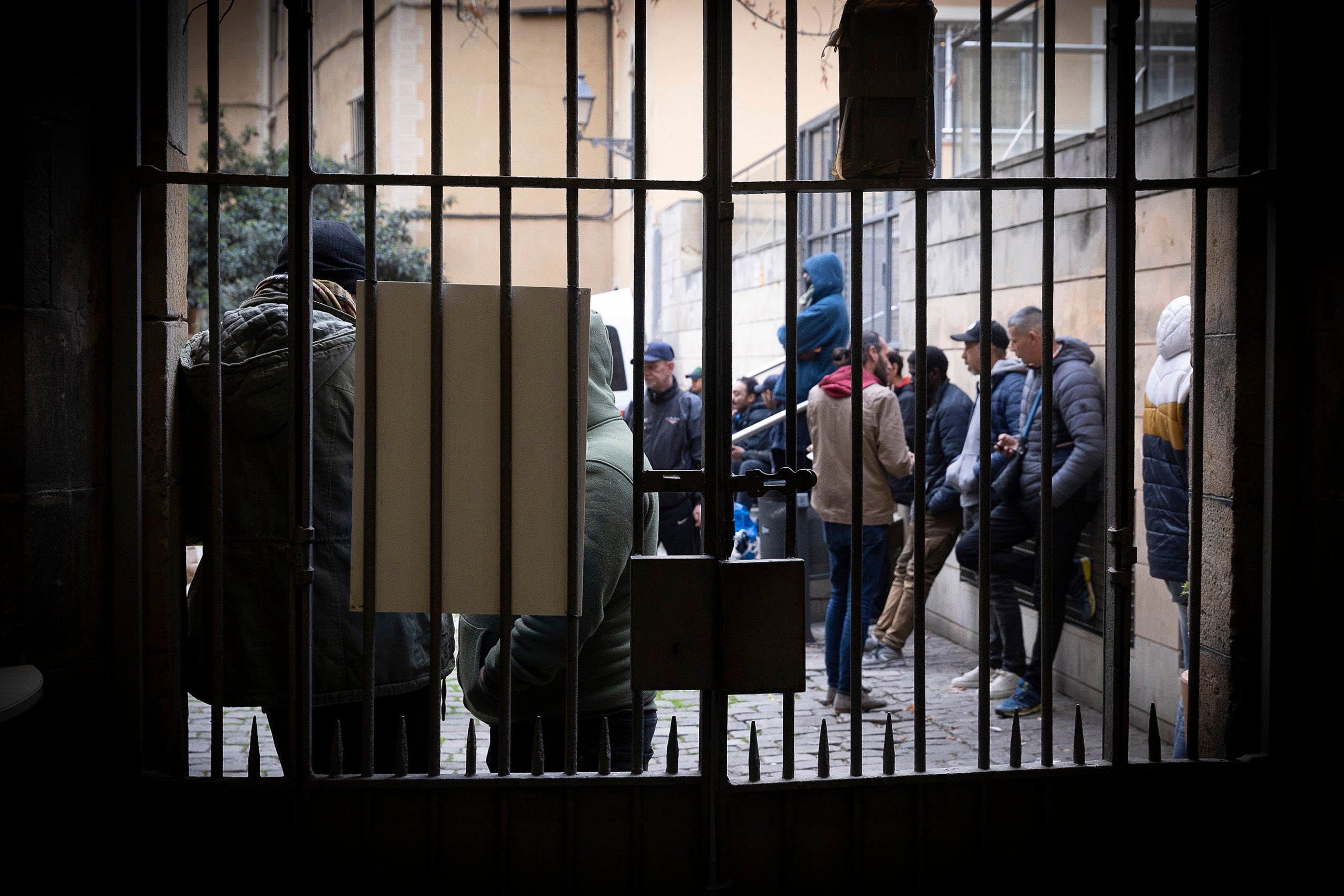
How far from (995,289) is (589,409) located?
4.84 meters

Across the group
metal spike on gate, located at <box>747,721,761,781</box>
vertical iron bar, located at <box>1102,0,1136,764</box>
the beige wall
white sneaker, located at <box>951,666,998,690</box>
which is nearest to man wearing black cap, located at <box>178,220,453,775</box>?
metal spike on gate, located at <box>747,721,761,781</box>

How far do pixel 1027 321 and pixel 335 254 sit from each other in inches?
156

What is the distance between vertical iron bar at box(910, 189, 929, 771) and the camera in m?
3.08

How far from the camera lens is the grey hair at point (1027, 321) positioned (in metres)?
5.96

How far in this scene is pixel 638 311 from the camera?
9.75 ft

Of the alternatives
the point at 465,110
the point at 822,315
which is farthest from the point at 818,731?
the point at 465,110

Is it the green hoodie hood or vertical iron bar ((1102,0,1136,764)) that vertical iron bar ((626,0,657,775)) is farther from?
vertical iron bar ((1102,0,1136,764))

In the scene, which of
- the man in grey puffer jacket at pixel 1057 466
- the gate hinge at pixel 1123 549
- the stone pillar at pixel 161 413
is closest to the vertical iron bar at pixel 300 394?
the stone pillar at pixel 161 413

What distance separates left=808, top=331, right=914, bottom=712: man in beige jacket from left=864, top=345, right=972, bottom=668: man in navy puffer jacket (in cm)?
32

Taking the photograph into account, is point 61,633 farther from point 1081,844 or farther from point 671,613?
point 1081,844

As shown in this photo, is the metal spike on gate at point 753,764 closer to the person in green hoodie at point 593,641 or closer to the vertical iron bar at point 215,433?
the person in green hoodie at point 593,641

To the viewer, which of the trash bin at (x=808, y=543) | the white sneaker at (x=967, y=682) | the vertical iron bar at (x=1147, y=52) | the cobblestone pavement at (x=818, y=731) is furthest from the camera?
the trash bin at (x=808, y=543)

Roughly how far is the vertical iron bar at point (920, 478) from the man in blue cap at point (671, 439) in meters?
4.60

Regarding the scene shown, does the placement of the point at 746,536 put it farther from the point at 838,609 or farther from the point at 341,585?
the point at 341,585
